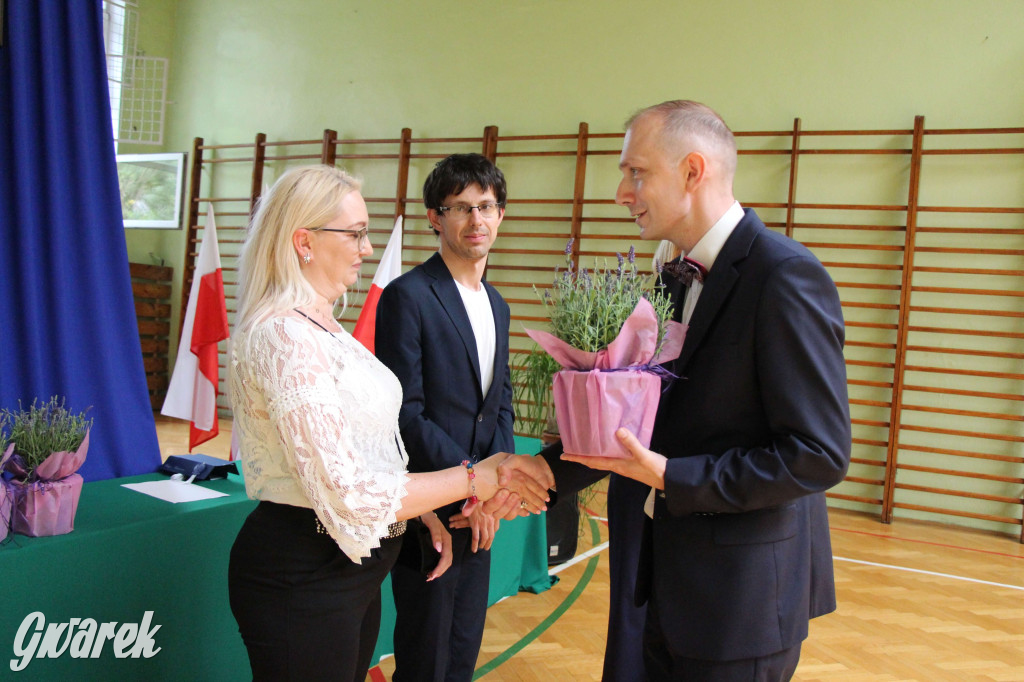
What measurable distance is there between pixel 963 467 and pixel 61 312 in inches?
236

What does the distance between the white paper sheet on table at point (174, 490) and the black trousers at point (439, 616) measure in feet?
2.15

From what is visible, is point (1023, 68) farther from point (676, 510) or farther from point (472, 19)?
point (676, 510)

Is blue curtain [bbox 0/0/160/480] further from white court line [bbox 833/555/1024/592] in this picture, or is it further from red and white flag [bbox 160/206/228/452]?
white court line [bbox 833/555/1024/592]

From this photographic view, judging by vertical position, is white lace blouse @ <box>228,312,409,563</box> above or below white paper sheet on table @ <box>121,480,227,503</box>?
above

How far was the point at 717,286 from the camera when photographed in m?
1.27

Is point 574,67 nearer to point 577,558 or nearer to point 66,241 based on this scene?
point 577,558

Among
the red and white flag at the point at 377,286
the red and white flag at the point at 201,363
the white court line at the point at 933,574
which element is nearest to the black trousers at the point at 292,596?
the red and white flag at the point at 201,363

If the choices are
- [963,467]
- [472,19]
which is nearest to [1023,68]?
[963,467]

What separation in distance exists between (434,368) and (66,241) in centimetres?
159

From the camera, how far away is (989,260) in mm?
5535

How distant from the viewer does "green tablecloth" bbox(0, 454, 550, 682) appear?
160 centimetres

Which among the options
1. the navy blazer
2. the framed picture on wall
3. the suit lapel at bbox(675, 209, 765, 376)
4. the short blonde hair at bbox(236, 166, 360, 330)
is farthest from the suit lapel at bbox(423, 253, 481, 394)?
the framed picture on wall

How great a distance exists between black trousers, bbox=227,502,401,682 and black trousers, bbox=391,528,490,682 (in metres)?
0.50

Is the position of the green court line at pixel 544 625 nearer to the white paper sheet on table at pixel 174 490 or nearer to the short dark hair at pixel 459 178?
the white paper sheet on table at pixel 174 490
